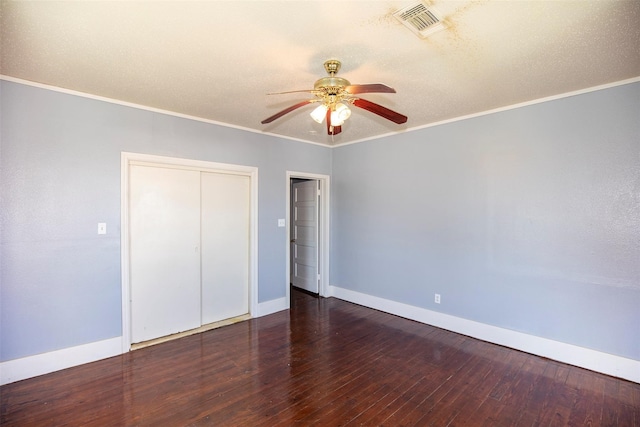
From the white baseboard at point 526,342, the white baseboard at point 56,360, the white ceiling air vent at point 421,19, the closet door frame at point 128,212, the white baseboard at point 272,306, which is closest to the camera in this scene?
the white ceiling air vent at point 421,19

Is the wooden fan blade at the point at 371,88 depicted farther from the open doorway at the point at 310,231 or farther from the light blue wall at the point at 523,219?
the open doorway at the point at 310,231

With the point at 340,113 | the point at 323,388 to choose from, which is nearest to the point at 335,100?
the point at 340,113

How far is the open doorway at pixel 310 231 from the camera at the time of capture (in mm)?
5070

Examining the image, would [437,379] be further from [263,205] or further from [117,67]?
[117,67]

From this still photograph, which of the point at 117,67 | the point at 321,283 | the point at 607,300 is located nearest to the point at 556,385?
the point at 607,300

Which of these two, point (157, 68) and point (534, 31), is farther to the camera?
point (157, 68)

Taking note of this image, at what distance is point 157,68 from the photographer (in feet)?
7.71

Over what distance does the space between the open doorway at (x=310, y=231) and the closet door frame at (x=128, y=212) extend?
0.95m

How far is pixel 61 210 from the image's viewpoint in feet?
9.03

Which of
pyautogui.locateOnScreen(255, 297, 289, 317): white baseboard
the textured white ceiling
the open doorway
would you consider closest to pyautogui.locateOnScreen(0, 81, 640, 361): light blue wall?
the textured white ceiling

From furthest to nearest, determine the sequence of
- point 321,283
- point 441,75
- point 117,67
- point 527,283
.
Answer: point 321,283
point 527,283
point 441,75
point 117,67

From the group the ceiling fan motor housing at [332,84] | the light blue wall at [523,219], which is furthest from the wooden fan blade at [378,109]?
the light blue wall at [523,219]

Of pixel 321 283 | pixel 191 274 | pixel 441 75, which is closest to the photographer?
pixel 441 75

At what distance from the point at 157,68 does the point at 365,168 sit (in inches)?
121
